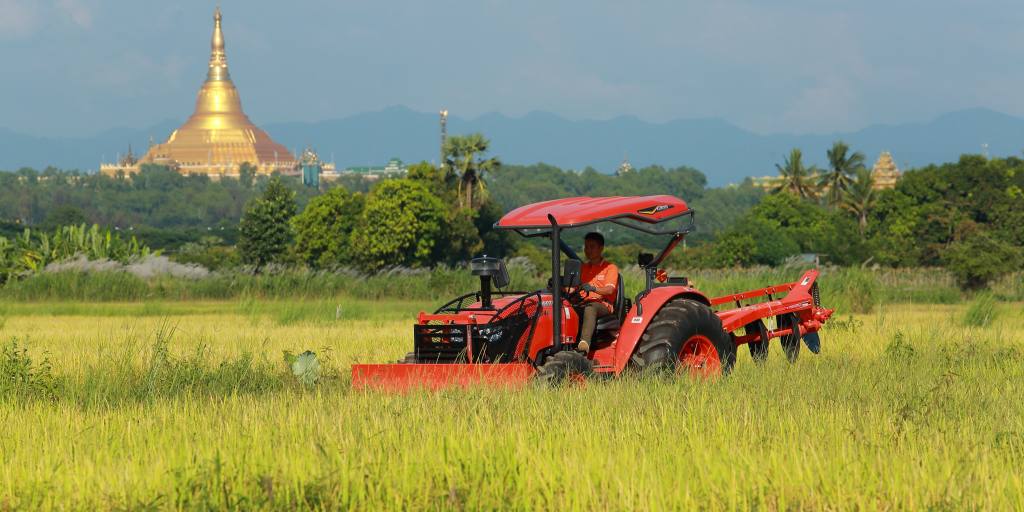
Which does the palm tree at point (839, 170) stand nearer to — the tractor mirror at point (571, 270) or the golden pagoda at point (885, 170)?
the golden pagoda at point (885, 170)

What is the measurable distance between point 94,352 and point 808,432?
31.9ft

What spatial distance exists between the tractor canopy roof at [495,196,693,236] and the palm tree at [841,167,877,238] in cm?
9404

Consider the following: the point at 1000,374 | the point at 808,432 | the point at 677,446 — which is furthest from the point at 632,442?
the point at 1000,374

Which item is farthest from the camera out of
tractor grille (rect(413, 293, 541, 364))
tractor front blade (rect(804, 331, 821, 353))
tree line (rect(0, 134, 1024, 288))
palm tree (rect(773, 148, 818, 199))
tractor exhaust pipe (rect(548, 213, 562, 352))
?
palm tree (rect(773, 148, 818, 199))

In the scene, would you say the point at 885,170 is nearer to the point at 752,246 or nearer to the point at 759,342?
the point at 752,246

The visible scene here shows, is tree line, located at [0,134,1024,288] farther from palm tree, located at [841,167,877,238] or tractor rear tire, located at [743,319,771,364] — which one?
tractor rear tire, located at [743,319,771,364]

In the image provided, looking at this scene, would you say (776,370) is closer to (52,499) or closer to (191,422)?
(191,422)

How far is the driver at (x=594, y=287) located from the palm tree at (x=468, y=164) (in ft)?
244

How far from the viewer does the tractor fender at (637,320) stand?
1213 cm

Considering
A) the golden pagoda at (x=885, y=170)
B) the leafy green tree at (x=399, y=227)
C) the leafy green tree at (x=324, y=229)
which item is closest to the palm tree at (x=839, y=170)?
the golden pagoda at (x=885, y=170)

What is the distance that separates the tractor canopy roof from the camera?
1202cm

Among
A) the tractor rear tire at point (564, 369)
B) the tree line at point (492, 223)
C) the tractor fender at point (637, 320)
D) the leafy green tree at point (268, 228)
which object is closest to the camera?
the tractor rear tire at point (564, 369)

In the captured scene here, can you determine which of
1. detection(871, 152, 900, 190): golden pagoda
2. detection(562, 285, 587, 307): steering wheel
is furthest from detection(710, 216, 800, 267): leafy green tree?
detection(562, 285, 587, 307): steering wheel

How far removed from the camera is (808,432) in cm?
885
